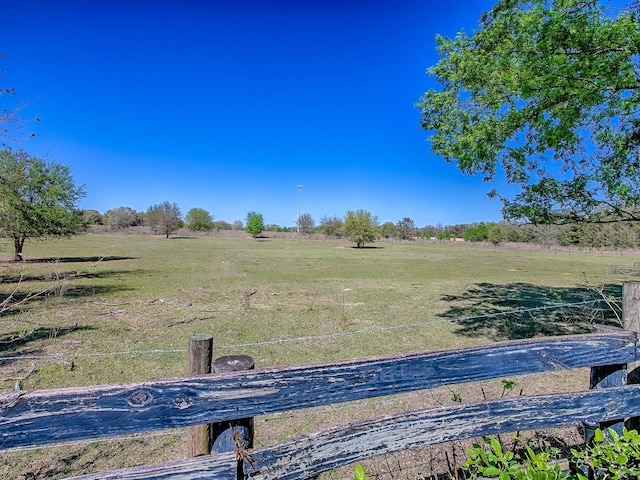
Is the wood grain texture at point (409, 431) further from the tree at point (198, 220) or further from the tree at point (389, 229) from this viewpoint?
the tree at point (198, 220)

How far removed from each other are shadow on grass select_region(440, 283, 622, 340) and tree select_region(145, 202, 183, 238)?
238ft

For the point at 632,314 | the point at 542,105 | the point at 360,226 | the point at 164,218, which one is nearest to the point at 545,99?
the point at 542,105

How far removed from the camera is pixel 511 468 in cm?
188

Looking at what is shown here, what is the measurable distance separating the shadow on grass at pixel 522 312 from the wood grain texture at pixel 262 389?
3.54 m

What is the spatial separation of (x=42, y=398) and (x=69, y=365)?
6168 mm

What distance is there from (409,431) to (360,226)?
51.8 metres

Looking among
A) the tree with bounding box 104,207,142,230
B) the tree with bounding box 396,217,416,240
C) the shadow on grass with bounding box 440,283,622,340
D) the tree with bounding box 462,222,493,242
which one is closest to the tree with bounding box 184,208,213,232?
the tree with bounding box 104,207,142,230

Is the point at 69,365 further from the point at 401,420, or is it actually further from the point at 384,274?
the point at 384,274

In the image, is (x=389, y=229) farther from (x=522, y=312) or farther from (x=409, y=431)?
(x=409, y=431)

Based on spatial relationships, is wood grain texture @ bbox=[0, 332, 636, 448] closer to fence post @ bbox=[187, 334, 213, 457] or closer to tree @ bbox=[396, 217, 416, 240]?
fence post @ bbox=[187, 334, 213, 457]

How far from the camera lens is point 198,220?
314 feet

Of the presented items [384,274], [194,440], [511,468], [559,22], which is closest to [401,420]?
[511,468]

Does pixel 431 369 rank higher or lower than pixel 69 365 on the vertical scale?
higher

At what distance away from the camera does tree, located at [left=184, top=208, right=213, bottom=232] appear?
95.4 metres
